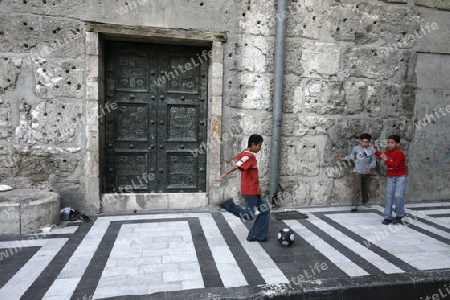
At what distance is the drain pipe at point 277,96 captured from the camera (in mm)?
4539

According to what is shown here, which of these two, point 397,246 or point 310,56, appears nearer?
point 397,246

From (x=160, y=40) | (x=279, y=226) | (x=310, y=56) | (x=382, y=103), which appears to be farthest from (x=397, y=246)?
(x=160, y=40)

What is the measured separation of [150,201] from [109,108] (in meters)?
1.57

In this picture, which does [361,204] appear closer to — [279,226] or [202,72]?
[279,226]

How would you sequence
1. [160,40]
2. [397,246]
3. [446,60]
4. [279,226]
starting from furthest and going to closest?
[446,60] → [160,40] → [279,226] → [397,246]

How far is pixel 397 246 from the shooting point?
3.42 m

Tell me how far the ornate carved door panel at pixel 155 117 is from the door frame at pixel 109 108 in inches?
6.1

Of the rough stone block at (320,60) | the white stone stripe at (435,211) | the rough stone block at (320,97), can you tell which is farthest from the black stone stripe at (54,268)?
the white stone stripe at (435,211)

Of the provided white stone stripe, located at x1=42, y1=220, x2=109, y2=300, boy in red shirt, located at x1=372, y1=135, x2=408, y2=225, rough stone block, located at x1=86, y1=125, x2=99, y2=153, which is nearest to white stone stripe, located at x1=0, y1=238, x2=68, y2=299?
white stone stripe, located at x1=42, y1=220, x2=109, y2=300

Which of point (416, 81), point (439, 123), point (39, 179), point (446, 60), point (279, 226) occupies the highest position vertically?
point (446, 60)

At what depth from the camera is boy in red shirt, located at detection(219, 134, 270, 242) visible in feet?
10.8

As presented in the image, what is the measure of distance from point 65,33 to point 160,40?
4.28 ft

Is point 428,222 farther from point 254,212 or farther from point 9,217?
point 9,217

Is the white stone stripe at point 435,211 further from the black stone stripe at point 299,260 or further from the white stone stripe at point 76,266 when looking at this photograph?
the white stone stripe at point 76,266
